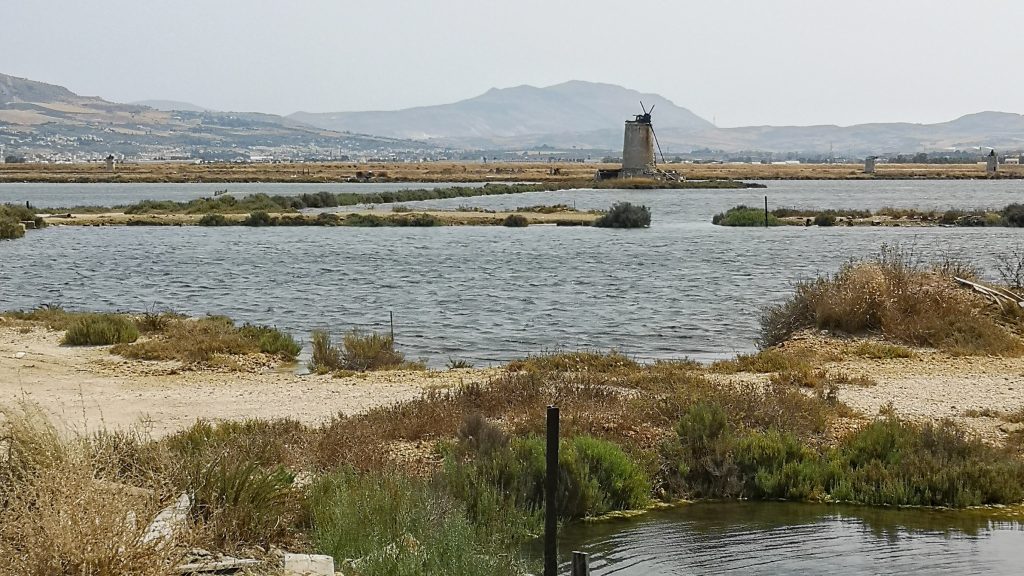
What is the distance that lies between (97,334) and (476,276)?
1775 cm

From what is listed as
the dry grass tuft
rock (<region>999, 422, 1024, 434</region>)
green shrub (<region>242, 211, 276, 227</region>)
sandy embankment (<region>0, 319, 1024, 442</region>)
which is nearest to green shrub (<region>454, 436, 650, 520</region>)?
sandy embankment (<region>0, 319, 1024, 442</region>)

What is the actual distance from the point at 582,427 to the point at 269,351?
8681 millimetres

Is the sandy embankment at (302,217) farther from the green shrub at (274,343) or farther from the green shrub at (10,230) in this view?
the green shrub at (274,343)

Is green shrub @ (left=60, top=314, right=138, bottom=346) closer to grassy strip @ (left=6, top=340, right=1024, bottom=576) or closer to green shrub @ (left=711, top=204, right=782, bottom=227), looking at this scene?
grassy strip @ (left=6, top=340, right=1024, bottom=576)

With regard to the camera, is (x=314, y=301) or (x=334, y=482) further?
(x=314, y=301)

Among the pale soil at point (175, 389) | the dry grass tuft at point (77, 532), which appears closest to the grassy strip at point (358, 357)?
the pale soil at point (175, 389)

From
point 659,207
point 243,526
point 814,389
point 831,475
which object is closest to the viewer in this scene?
Answer: point 243,526

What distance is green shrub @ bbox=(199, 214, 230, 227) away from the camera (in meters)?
60.7

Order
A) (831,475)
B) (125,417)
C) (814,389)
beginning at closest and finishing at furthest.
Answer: (831,475)
(125,417)
(814,389)

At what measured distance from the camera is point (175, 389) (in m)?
15.5

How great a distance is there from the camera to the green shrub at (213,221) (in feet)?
199

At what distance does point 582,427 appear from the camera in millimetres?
12242

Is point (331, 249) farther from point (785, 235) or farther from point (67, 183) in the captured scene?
point (67, 183)

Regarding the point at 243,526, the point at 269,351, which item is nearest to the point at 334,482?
the point at 243,526
